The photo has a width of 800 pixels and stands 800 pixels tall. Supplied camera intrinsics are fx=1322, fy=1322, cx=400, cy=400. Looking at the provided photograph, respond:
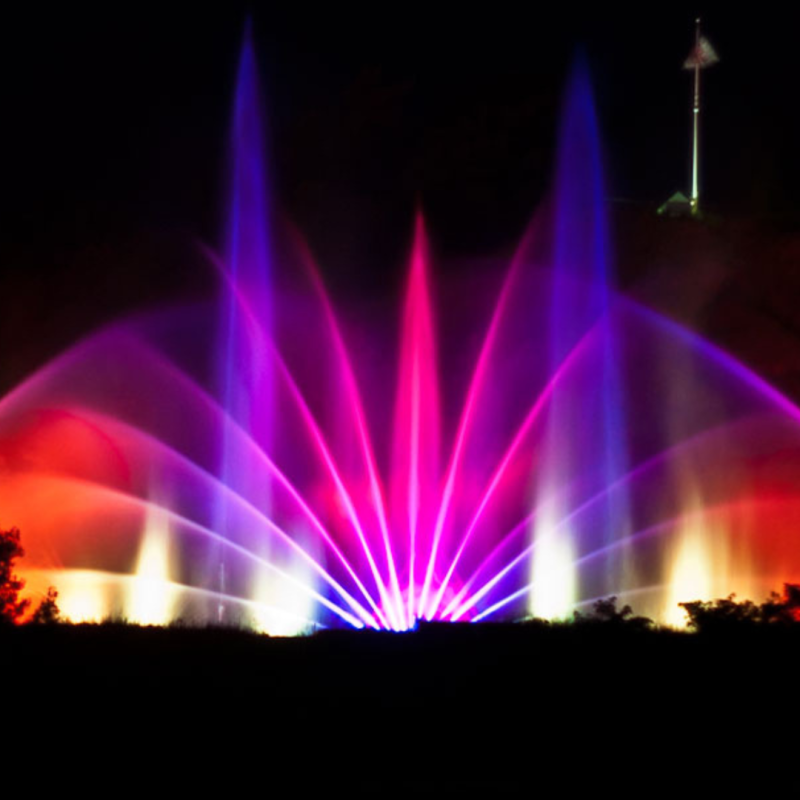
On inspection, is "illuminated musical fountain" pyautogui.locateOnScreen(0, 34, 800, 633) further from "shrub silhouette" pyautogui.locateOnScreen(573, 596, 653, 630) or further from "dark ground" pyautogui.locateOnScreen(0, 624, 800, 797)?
"dark ground" pyautogui.locateOnScreen(0, 624, 800, 797)

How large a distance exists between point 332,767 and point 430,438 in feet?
37.7

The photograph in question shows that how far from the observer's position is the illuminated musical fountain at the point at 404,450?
57.9 feet

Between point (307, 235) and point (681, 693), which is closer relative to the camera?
point (681, 693)

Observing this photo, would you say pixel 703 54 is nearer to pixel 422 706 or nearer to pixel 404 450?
pixel 404 450

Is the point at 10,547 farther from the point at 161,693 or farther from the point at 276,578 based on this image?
the point at 161,693

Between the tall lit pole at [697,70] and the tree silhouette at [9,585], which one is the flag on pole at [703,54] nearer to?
the tall lit pole at [697,70]

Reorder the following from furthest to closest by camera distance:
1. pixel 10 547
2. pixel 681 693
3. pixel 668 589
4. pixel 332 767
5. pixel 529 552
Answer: pixel 529 552 < pixel 668 589 < pixel 10 547 < pixel 681 693 < pixel 332 767

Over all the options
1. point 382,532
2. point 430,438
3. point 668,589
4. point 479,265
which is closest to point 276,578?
point 382,532

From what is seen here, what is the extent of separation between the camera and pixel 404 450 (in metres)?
19.2

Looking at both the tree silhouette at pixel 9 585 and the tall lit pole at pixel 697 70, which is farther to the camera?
the tall lit pole at pixel 697 70

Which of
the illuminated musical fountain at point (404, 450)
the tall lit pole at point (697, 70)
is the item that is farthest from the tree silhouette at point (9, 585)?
the tall lit pole at point (697, 70)

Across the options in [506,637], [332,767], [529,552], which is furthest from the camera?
[529,552]

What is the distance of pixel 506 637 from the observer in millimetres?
10688

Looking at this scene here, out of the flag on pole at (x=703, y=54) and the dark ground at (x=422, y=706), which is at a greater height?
the flag on pole at (x=703, y=54)
